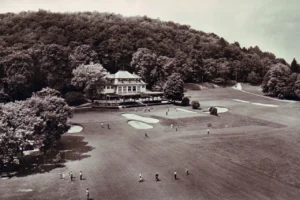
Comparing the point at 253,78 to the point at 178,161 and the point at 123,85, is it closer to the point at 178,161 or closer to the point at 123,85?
the point at 123,85

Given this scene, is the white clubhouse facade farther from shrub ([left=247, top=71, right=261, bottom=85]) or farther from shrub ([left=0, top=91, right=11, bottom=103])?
shrub ([left=247, top=71, right=261, bottom=85])

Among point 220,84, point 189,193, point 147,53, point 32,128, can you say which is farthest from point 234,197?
point 220,84

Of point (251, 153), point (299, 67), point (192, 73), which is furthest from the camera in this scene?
point (299, 67)

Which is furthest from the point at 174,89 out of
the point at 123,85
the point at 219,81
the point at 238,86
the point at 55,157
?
the point at 238,86

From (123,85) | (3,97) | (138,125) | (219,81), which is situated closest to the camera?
(138,125)

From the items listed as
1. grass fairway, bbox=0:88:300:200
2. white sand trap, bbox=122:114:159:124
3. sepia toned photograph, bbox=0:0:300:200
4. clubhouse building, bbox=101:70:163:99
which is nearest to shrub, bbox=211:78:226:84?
sepia toned photograph, bbox=0:0:300:200

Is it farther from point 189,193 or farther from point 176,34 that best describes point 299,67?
point 189,193

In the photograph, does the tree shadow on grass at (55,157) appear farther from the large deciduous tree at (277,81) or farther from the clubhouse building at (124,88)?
the large deciduous tree at (277,81)
